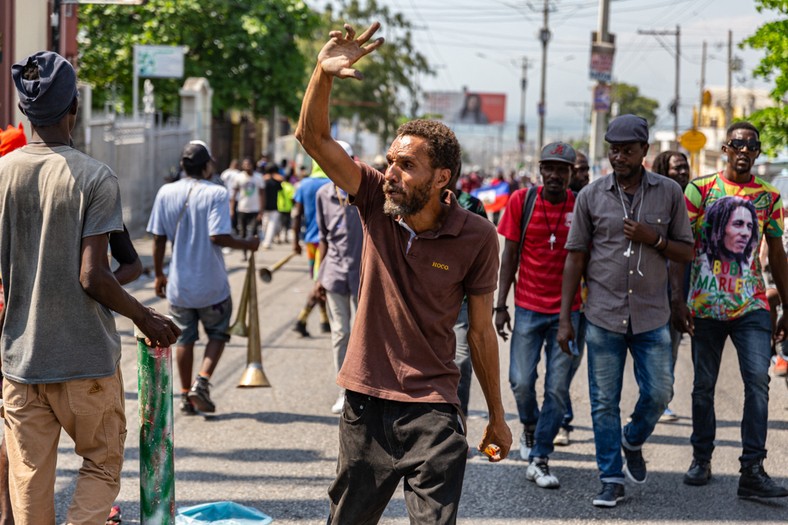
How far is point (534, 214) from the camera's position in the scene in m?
6.62

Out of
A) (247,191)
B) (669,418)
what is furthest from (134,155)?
(669,418)

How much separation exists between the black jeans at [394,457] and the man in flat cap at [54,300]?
0.90 meters

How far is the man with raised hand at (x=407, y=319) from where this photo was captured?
12.7 feet

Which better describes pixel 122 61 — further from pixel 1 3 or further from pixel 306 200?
pixel 306 200

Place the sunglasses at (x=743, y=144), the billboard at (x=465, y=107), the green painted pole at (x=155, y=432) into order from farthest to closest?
the billboard at (x=465, y=107) → the sunglasses at (x=743, y=144) → the green painted pole at (x=155, y=432)

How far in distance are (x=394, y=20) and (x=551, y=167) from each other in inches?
2134

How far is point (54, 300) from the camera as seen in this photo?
3994mm

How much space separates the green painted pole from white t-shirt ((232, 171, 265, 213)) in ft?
55.2

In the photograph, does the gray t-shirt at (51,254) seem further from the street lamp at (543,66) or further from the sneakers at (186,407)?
the street lamp at (543,66)

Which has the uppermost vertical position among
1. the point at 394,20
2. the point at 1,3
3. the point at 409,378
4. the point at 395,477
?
Result: the point at 394,20

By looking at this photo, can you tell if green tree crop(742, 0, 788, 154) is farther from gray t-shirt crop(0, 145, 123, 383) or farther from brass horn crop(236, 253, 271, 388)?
gray t-shirt crop(0, 145, 123, 383)

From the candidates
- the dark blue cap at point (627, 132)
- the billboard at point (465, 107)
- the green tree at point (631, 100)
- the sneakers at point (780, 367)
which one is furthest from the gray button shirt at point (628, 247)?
the billboard at point (465, 107)

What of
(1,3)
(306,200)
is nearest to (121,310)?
(306,200)

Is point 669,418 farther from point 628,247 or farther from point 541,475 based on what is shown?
point 628,247
